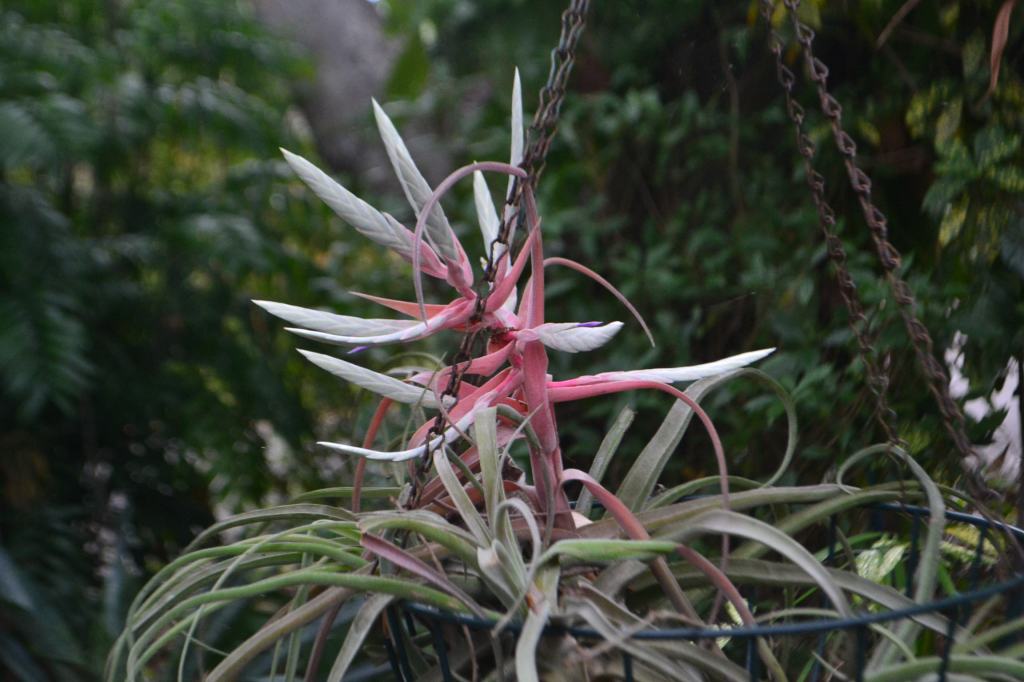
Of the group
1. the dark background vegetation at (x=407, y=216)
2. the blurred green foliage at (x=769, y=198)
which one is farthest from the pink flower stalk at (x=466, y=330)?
the blurred green foliage at (x=769, y=198)

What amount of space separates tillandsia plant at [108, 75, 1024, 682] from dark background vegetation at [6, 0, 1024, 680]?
400 mm

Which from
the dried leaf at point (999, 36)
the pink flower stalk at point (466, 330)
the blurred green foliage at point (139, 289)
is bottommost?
the blurred green foliage at point (139, 289)

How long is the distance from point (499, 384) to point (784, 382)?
575 mm

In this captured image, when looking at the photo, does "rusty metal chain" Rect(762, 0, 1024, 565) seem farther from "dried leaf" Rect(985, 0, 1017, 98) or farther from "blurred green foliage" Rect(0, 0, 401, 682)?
"blurred green foliage" Rect(0, 0, 401, 682)

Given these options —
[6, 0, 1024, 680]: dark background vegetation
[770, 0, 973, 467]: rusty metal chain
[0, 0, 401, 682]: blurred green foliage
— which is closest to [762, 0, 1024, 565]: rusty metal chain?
[770, 0, 973, 467]: rusty metal chain

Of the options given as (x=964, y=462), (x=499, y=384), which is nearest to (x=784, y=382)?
(x=964, y=462)

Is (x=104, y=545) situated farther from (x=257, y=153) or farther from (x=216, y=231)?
(x=257, y=153)

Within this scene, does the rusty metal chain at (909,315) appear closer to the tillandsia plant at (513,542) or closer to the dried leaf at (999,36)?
the tillandsia plant at (513,542)

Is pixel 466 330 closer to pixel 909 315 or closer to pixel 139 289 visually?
pixel 909 315

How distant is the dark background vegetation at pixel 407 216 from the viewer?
3.48ft

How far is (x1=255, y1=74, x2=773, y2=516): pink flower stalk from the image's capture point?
570 millimetres

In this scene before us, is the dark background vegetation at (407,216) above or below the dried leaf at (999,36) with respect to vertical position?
Answer: below

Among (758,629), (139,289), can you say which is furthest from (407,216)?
(758,629)

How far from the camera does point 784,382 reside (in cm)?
110
